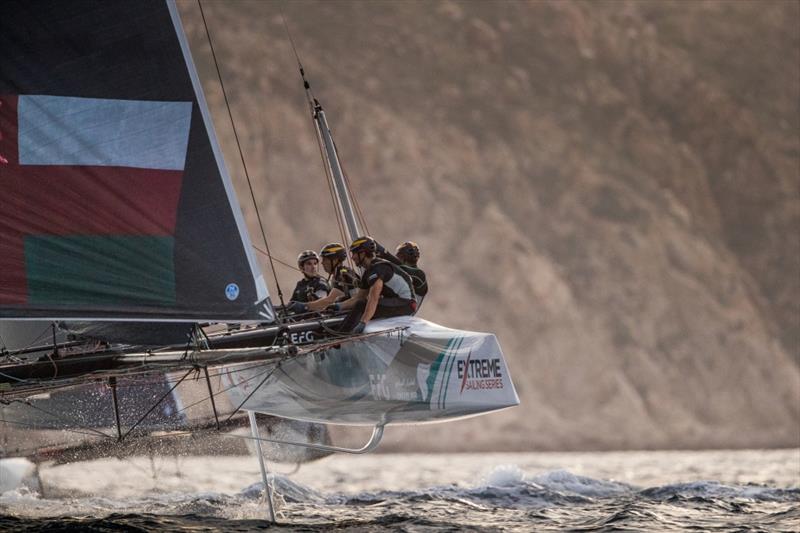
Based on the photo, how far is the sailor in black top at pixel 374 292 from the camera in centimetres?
970

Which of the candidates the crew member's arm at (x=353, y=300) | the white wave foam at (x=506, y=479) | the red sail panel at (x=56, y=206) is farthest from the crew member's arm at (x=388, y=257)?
the white wave foam at (x=506, y=479)

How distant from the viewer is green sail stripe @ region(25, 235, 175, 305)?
8.49m

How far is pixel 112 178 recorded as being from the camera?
8633 millimetres

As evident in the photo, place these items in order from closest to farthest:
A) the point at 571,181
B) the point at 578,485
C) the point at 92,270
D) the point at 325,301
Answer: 1. the point at 92,270
2. the point at 325,301
3. the point at 578,485
4. the point at 571,181

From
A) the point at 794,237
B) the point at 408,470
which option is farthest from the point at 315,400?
the point at 794,237

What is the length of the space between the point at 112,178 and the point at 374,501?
16.8 feet

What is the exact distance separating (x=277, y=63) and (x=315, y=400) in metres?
28.3

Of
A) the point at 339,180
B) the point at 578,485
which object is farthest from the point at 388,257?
the point at 578,485

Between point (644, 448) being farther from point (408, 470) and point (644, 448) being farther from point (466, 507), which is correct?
point (466, 507)

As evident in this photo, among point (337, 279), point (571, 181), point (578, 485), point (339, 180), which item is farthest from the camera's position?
point (571, 181)

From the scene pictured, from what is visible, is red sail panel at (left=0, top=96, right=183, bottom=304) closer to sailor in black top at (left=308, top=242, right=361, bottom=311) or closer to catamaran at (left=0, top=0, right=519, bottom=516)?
catamaran at (left=0, top=0, right=519, bottom=516)

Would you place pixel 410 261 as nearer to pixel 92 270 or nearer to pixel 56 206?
pixel 92 270

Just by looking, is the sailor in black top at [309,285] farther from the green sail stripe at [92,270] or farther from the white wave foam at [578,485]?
the white wave foam at [578,485]

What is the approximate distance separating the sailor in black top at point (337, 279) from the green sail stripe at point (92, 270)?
7.62 feet
